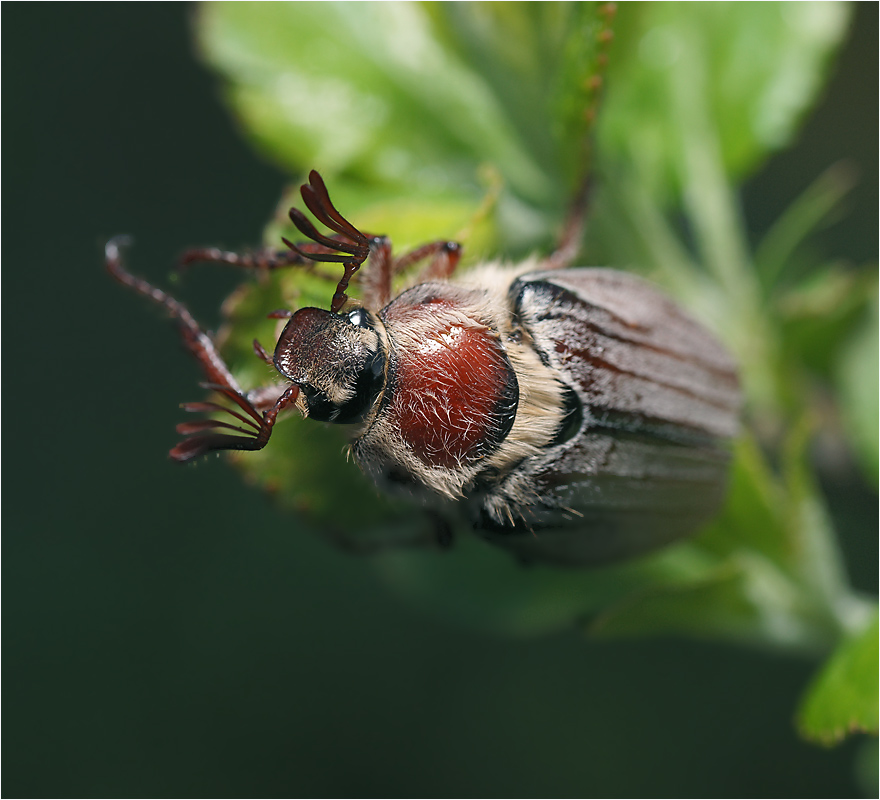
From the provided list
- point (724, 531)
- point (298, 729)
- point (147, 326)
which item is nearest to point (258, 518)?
point (298, 729)

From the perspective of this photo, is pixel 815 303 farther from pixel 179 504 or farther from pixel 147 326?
pixel 147 326

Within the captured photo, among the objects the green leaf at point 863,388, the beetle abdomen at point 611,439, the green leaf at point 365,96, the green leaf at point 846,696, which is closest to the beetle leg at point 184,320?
the green leaf at point 365,96

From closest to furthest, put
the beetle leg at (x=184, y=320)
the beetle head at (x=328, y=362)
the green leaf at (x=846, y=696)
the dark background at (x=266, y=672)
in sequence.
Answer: the green leaf at (x=846, y=696) → the beetle head at (x=328, y=362) → the beetle leg at (x=184, y=320) → the dark background at (x=266, y=672)

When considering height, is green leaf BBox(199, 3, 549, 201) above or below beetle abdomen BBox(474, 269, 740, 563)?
above

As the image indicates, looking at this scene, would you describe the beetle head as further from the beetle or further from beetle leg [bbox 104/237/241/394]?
beetle leg [bbox 104/237/241/394]

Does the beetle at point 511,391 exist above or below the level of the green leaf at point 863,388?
below

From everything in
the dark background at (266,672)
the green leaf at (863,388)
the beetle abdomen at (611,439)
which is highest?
the green leaf at (863,388)

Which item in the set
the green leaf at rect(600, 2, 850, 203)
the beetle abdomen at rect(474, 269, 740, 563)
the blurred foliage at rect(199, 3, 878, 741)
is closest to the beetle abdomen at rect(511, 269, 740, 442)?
the beetle abdomen at rect(474, 269, 740, 563)

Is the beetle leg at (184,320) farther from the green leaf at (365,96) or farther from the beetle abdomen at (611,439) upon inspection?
the beetle abdomen at (611,439)
